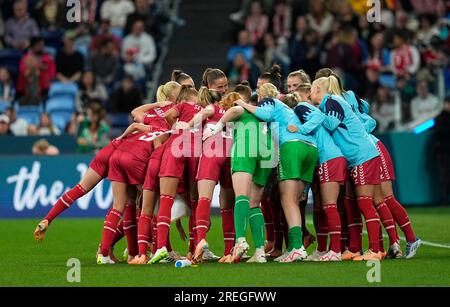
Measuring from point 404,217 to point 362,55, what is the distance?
434 inches

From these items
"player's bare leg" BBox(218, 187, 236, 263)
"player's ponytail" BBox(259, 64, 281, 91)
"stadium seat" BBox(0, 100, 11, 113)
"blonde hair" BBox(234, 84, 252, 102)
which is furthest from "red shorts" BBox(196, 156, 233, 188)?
"stadium seat" BBox(0, 100, 11, 113)

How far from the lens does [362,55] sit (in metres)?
23.8

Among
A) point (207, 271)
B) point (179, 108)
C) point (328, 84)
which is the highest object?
point (328, 84)

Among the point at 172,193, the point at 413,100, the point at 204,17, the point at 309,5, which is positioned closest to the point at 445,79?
the point at 413,100

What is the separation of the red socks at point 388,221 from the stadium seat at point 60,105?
11.9m

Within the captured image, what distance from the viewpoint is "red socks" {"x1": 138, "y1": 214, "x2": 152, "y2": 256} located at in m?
12.4

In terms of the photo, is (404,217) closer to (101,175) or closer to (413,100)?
(101,175)

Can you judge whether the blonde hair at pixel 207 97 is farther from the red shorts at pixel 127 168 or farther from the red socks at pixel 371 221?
the red socks at pixel 371 221

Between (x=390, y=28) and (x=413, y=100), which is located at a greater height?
(x=390, y=28)

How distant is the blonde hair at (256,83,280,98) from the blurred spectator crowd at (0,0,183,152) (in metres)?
9.32

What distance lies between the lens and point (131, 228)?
13070mm

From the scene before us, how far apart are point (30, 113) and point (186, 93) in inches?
449

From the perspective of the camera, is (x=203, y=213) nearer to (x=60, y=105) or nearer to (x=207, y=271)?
(x=207, y=271)

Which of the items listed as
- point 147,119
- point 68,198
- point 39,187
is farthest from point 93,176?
point 39,187
